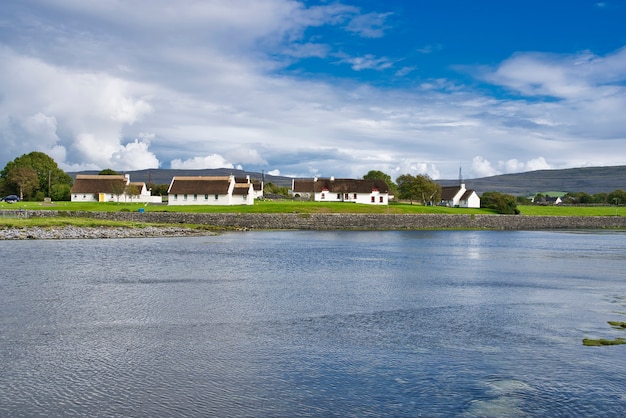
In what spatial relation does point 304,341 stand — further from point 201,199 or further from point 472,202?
point 472,202

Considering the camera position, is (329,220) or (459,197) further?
(459,197)

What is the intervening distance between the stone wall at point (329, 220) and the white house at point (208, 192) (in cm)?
1564

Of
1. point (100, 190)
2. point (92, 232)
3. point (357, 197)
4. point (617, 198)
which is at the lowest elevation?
point (92, 232)

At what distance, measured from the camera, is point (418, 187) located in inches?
4587

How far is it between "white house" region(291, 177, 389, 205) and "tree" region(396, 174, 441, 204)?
22.1 ft

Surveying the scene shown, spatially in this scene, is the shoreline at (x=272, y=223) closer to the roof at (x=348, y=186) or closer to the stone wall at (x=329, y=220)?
the stone wall at (x=329, y=220)

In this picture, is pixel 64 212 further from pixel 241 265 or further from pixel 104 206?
pixel 241 265

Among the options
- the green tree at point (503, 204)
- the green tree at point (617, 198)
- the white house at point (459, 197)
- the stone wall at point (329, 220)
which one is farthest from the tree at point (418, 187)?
the green tree at point (617, 198)

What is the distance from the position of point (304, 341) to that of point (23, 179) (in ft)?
350

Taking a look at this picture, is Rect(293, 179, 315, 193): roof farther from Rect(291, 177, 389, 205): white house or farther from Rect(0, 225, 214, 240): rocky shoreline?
Rect(0, 225, 214, 240): rocky shoreline

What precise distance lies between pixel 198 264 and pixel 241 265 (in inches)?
109

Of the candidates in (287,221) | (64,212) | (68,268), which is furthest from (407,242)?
(64,212)

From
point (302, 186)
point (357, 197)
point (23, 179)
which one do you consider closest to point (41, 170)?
point (23, 179)

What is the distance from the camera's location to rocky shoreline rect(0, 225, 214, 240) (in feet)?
175
